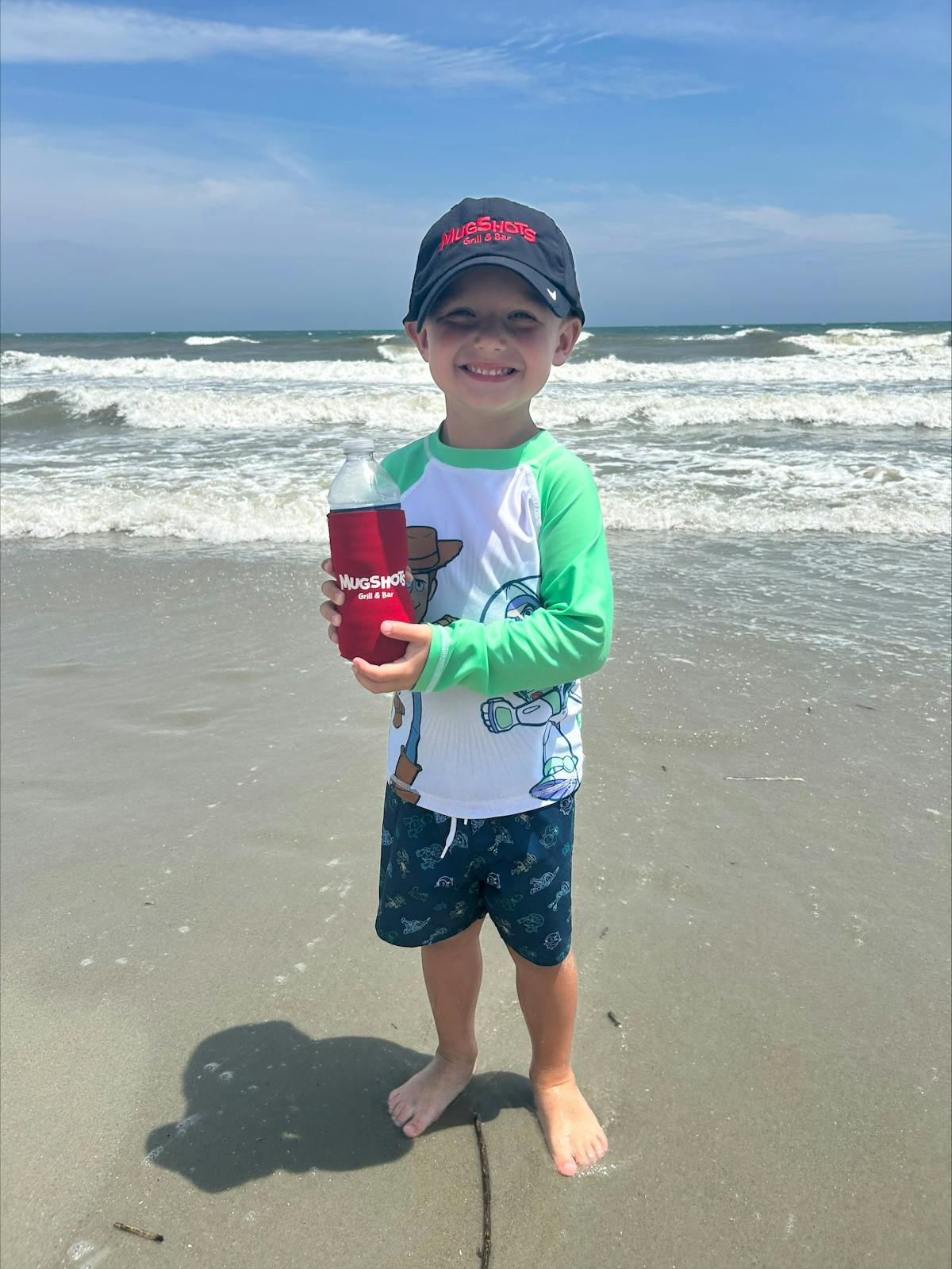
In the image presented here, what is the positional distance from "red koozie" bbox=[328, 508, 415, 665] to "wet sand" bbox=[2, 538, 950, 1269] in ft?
3.80

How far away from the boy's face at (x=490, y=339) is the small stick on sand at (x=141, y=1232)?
1654mm

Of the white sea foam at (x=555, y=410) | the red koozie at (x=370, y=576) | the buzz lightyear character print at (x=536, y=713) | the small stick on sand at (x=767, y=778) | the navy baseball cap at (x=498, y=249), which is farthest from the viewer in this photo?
the white sea foam at (x=555, y=410)

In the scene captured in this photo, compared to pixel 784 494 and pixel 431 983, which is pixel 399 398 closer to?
pixel 784 494

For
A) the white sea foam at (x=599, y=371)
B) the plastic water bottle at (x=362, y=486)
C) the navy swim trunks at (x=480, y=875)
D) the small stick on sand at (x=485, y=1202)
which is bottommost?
the small stick on sand at (x=485, y=1202)

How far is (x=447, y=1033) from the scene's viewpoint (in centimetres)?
206

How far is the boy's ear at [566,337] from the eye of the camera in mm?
1736

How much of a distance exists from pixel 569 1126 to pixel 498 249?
1.75 m

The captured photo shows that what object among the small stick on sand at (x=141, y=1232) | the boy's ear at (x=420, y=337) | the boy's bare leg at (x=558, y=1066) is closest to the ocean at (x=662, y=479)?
the boy's bare leg at (x=558, y=1066)

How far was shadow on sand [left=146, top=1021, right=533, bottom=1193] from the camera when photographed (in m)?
1.90

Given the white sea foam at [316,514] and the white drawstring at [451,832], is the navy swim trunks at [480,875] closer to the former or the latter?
the white drawstring at [451,832]

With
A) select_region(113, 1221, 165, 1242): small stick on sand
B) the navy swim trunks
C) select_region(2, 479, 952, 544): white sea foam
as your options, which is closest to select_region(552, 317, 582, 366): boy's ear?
the navy swim trunks

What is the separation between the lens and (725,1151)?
1.91 meters

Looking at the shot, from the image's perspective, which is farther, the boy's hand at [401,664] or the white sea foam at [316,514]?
the white sea foam at [316,514]

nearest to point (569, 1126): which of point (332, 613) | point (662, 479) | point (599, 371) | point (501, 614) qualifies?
point (501, 614)
